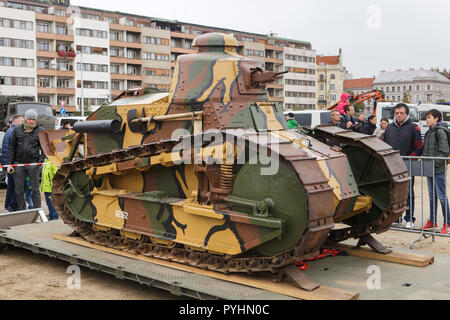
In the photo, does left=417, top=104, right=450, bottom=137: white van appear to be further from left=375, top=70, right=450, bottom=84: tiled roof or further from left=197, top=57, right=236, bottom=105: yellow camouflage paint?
left=375, top=70, right=450, bottom=84: tiled roof

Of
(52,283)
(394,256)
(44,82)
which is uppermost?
(44,82)

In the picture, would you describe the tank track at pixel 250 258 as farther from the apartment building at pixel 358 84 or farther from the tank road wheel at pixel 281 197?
the apartment building at pixel 358 84

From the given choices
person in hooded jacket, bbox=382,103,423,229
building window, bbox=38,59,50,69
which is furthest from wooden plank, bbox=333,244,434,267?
building window, bbox=38,59,50,69

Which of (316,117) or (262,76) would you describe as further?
(316,117)

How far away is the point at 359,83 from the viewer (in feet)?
467

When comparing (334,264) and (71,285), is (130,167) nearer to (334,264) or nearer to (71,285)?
(71,285)

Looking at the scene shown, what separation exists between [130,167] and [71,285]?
193 cm

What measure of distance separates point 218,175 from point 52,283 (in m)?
3.00

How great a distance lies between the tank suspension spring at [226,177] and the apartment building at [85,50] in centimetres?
5169

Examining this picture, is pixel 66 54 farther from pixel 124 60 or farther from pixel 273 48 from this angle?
pixel 273 48

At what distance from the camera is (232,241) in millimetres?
7191

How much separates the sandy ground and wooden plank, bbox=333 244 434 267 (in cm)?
191

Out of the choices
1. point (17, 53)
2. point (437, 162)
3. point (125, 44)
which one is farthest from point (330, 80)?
point (437, 162)

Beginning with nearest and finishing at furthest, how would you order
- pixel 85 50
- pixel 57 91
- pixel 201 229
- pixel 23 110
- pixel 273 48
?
pixel 201 229
pixel 23 110
pixel 57 91
pixel 85 50
pixel 273 48
